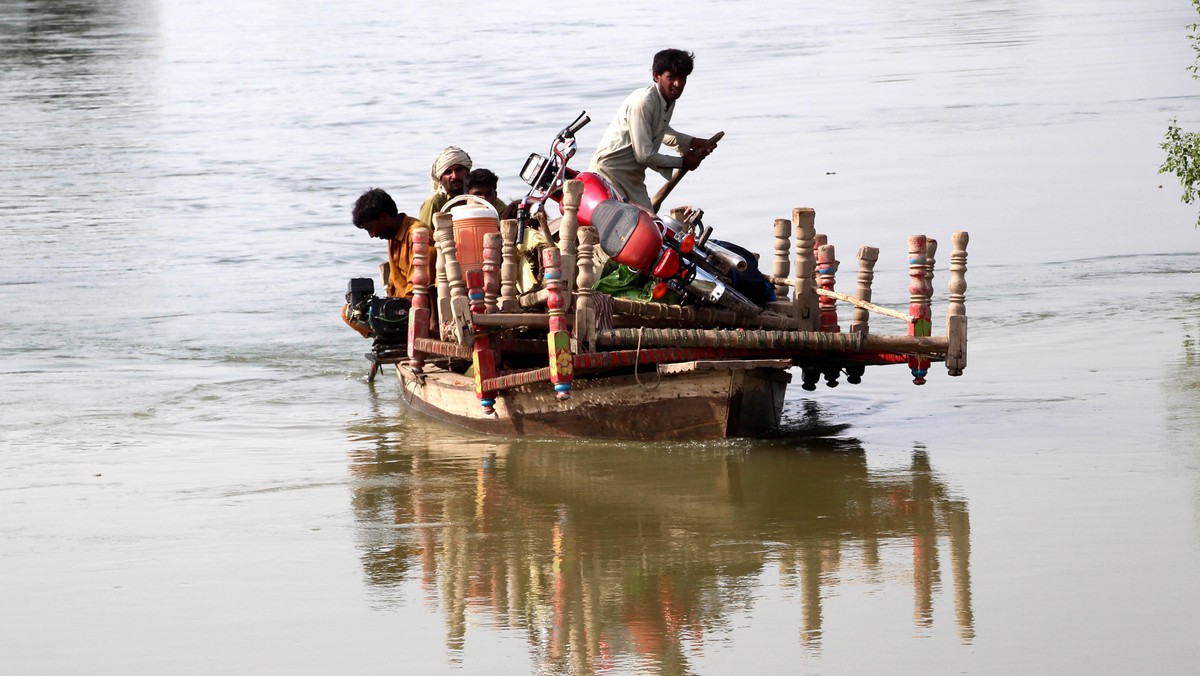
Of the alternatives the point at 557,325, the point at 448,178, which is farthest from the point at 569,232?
the point at 448,178

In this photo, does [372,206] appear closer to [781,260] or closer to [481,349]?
[481,349]

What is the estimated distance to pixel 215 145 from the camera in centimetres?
2545

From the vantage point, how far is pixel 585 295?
27.8 feet

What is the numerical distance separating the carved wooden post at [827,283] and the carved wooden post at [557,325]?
1.52 m

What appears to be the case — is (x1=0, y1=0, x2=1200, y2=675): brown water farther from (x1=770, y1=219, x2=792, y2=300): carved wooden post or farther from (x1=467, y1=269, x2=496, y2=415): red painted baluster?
(x1=770, y1=219, x2=792, y2=300): carved wooden post

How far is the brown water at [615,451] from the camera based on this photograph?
6.23m

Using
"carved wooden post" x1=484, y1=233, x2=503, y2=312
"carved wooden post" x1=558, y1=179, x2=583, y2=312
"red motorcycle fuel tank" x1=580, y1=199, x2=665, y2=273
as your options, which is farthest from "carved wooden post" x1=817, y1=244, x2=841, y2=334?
"carved wooden post" x1=484, y1=233, x2=503, y2=312

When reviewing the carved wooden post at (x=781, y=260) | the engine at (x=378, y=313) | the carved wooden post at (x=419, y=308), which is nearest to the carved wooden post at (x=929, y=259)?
the carved wooden post at (x=781, y=260)

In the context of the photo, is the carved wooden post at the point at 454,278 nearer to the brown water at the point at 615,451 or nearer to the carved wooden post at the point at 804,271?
the brown water at the point at 615,451

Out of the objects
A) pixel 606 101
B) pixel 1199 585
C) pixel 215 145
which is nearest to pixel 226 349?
pixel 1199 585

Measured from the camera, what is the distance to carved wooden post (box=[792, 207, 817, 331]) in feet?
28.1

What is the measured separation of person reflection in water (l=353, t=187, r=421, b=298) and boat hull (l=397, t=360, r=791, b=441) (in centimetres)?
93

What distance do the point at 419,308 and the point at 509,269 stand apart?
64 cm

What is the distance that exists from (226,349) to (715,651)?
8.05 meters
